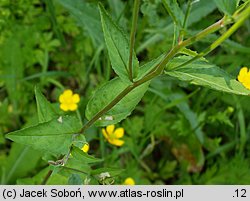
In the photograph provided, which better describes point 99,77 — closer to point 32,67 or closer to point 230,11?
point 32,67

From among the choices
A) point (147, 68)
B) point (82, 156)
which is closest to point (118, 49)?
point (147, 68)

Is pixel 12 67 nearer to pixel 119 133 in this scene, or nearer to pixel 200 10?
pixel 119 133

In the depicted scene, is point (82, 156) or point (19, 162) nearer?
point (82, 156)

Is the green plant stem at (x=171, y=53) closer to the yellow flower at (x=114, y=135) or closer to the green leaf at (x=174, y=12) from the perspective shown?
the green leaf at (x=174, y=12)

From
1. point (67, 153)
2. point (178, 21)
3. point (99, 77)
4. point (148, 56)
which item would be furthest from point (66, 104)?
point (178, 21)

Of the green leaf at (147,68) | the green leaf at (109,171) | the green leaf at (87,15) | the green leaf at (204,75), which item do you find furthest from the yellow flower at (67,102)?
the green leaf at (204,75)

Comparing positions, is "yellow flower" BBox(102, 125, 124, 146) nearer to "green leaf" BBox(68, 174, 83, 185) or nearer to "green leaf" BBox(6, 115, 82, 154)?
"green leaf" BBox(68, 174, 83, 185)

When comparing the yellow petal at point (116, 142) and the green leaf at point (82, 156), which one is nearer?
the green leaf at point (82, 156)

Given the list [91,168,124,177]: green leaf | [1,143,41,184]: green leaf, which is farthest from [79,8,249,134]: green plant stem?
[1,143,41,184]: green leaf
